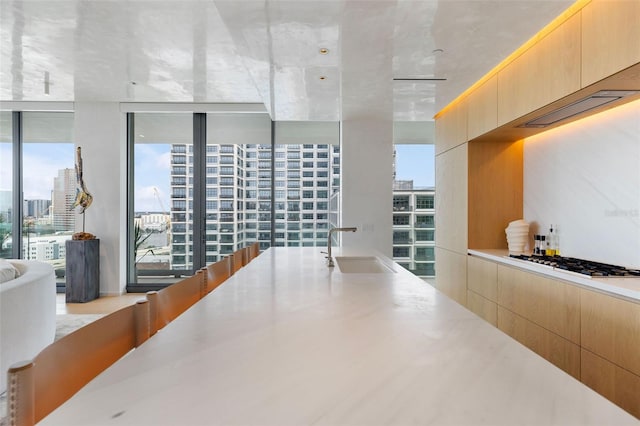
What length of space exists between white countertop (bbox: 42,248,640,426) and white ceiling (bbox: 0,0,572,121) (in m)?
1.81

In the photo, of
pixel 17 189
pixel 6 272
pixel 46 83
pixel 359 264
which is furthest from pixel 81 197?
pixel 359 264

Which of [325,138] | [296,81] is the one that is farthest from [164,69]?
[325,138]

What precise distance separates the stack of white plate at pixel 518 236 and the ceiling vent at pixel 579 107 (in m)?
0.84

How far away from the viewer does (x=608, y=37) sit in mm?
1831

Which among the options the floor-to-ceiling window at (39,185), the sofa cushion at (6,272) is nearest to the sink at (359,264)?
the sofa cushion at (6,272)

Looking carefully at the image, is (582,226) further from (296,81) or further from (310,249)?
(296,81)

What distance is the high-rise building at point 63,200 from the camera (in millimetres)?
5441

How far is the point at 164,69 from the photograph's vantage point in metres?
3.77

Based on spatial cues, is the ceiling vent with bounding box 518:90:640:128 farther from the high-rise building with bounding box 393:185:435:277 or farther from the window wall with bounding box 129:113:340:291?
the window wall with bounding box 129:113:340:291

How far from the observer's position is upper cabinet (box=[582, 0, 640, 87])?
1688 mm

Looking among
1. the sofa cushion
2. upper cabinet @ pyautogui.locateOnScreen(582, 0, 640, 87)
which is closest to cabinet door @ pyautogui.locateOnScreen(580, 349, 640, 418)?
upper cabinet @ pyautogui.locateOnScreen(582, 0, 640, 87)

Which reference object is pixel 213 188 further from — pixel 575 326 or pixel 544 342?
pixel 575 326

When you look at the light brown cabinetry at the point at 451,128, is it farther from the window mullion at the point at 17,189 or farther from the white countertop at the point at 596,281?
the window mullion at the point at 17,189

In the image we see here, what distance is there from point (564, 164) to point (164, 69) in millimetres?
3788
